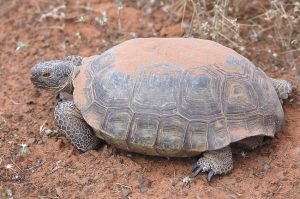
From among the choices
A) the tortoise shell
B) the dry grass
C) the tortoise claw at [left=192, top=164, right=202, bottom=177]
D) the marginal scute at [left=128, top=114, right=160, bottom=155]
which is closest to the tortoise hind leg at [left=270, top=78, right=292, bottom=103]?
the tortoise shell

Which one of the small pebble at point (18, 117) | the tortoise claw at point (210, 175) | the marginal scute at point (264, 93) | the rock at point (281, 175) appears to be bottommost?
the small pebble at point (18, 117)

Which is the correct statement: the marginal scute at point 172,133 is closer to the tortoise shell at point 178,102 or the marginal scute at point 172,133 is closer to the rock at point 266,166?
the tortoise shell at point 178,102

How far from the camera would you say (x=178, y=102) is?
16.3ft

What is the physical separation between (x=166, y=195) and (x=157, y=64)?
1.33 metres

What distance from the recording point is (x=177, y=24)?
25.3ft

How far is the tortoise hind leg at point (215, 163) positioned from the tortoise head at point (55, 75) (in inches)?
72.4

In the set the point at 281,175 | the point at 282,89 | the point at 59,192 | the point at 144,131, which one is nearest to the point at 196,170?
the point at 144,131

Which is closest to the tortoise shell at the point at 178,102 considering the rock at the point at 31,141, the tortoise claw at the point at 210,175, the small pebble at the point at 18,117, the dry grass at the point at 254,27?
the tortoise claw at the point at 210,175

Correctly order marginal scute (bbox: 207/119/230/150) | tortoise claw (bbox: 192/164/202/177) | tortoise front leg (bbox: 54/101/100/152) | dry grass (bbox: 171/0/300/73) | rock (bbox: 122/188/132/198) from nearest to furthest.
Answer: rock (bbox: 122/188/132/198), marginal scute (bbox: 207/119/230/150), tortoise claw (bbox: 192/164/202/177), tortoise front leg (bbox: 54/101/100/152), dry grass (bbox: 171/0/300/73)

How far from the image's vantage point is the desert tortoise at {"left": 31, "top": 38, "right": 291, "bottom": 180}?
4.94m

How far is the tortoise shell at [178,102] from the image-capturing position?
4934mm

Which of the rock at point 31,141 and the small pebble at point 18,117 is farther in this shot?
the small pebble at point 18,117

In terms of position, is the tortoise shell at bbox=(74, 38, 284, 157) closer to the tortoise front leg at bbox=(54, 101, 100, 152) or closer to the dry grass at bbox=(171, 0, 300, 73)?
the tortoise front leg at bbox=(54, 101, 100, 152)

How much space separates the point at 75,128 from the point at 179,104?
1.24 m
